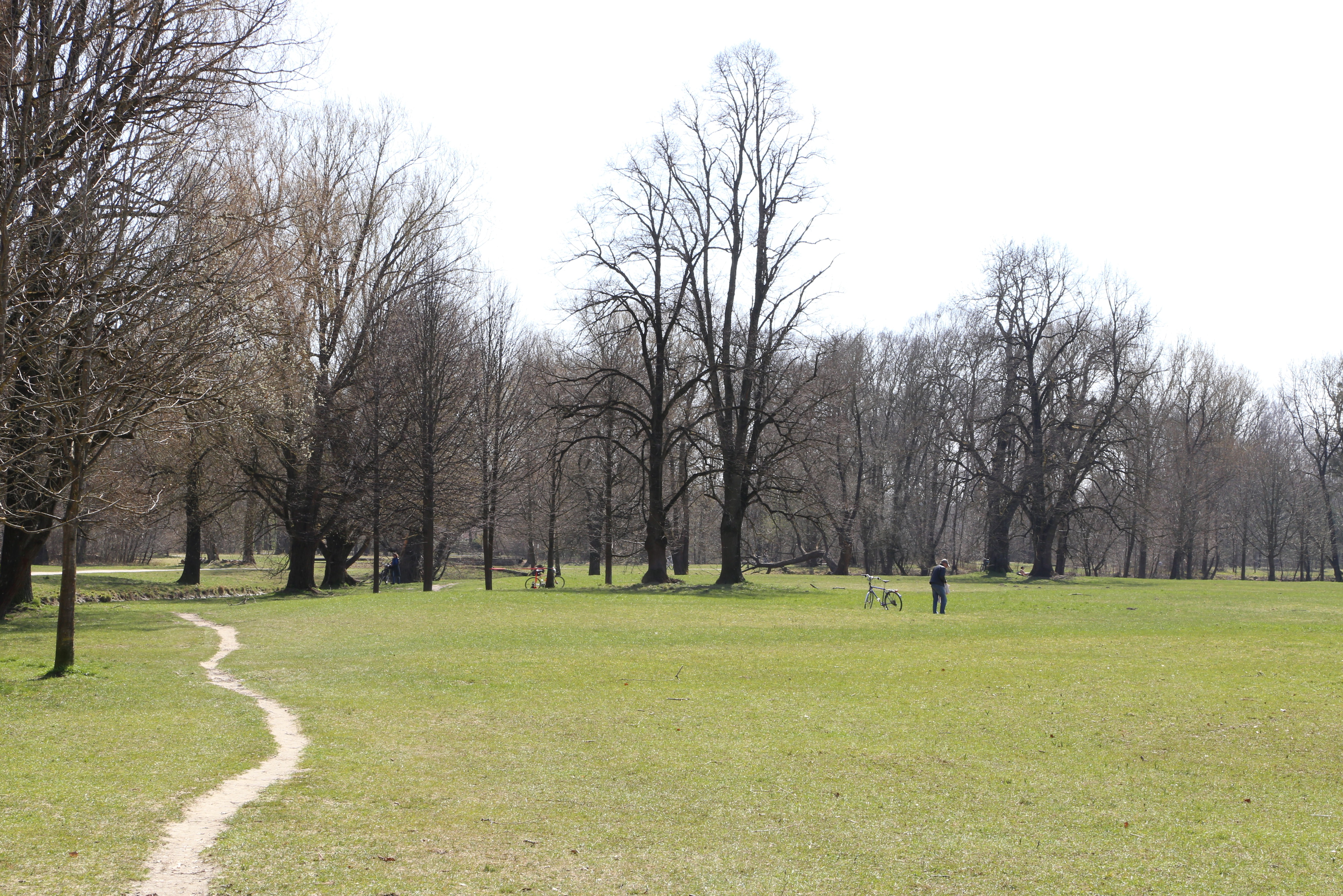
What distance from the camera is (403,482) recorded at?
36.1 meters

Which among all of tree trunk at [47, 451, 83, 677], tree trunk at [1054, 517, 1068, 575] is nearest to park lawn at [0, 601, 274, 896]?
tree trunk at [47, 451, 83, 677]

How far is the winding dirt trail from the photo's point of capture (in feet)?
20.1

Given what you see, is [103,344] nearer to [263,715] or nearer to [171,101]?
[171,101]

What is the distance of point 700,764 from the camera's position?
9805mm

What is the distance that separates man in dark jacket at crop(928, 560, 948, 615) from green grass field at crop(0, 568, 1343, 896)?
21.8ft

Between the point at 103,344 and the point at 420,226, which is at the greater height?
the point at 420,226

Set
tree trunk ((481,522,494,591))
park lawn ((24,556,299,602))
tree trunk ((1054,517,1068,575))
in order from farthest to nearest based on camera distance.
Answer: tree trunk ((1054,517,1068,575)) < tree trunk ((481,522,494,591)) < park lawn ((24,556,299,602))

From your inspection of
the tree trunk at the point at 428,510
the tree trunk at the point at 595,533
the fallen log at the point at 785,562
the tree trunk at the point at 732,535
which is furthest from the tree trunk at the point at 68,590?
the fallen log at the point at 785,562

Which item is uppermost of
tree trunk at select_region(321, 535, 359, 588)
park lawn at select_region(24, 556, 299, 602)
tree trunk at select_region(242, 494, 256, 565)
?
tree trunk at select_region(242, 494, 256, 565)

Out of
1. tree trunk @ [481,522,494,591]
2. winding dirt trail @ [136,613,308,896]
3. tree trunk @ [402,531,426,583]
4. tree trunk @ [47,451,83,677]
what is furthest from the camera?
tree trunk @ [402,531,426,583]

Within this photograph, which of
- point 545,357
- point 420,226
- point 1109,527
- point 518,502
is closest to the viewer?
point 420,226

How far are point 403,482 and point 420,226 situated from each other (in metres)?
10.4

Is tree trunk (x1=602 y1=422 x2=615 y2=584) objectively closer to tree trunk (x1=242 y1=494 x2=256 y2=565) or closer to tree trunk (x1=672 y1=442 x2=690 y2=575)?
tree trunk (x1=672 y1=442 x2=690 y2=575)

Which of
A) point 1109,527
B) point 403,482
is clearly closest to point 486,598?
point 403,482
